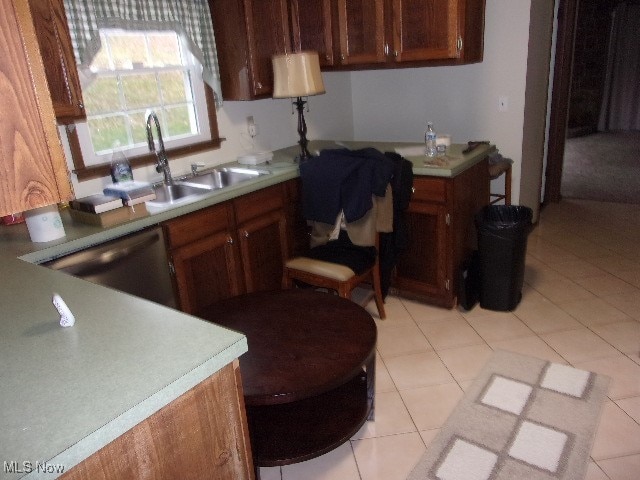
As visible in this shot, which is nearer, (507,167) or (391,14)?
(391,14)

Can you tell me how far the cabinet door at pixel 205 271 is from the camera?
92.9 inches

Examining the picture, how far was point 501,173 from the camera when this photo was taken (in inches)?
136

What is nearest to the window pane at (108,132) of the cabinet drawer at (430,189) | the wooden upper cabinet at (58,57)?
the wooden upper cabinet at (58,57)

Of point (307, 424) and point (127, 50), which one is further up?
point (127, 50)

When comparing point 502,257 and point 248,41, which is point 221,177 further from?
point 502,257

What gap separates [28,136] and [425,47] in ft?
8.38

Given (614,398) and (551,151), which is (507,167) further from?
(614,398)

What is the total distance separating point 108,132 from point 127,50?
457 millimetres

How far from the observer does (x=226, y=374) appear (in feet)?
3.48

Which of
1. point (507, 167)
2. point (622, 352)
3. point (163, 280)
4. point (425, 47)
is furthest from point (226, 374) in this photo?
point (507, 167)

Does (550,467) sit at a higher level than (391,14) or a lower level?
lower

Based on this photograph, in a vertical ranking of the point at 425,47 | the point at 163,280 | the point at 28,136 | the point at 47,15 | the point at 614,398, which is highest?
the point at 47,15

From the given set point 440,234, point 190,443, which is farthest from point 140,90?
point 190,443

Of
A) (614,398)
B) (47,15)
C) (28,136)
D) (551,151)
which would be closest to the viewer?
(28,136)
